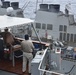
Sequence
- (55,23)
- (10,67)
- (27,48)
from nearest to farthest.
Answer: (27,48) < (10,67) < (55,23)

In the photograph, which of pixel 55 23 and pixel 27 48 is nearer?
pixel 27 48

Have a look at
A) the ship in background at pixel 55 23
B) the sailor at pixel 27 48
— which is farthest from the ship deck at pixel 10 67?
the ship in background at pixel 55 23

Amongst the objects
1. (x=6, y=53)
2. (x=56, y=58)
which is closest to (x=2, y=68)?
(x=6, y=53)

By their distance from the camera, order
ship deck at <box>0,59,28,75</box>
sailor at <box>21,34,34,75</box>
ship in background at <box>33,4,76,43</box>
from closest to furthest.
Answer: sailor at <box>21,34,34,75</box> → ship deck at <box>0,59,28,75</box> → ship in background at <box>33,4,76,43</box>

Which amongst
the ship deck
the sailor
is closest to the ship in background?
the ship deck

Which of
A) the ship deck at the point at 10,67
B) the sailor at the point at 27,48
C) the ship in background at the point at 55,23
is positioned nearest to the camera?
the sailor at the point at 27,48

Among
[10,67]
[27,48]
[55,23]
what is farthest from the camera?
[55,23]

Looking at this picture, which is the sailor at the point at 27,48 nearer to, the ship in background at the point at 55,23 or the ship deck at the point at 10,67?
the ship deck at the point at 10,67

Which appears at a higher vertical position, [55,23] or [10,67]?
[10,67]

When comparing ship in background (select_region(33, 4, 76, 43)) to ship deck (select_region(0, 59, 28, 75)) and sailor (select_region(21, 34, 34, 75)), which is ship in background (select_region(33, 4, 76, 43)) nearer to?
ship deck (select_region(0, 59, 28, 75))

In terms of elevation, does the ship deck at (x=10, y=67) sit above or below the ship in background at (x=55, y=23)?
Answer: above

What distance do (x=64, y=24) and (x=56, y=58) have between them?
21.6 m

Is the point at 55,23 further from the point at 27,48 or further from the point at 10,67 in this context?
the point at 27,48

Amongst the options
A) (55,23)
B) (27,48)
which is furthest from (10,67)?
(55,23)
